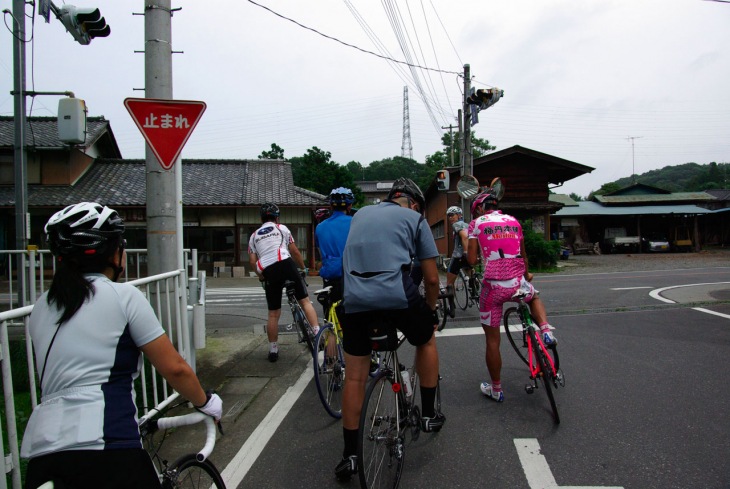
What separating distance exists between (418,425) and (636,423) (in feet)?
5.94

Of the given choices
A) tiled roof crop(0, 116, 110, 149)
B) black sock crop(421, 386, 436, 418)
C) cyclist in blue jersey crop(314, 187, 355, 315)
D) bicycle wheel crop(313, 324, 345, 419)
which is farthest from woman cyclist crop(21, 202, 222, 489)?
tiled roof crop(0, 116, 110, 149)

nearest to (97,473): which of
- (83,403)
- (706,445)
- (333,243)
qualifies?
(83,403)

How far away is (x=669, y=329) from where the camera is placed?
23.0ft

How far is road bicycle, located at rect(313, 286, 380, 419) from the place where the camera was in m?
4.16

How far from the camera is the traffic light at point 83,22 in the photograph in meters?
7.02

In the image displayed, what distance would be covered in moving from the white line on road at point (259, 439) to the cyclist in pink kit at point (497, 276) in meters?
1.84

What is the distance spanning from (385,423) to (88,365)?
1749mm

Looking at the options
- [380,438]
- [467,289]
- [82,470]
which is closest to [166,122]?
[380,438]

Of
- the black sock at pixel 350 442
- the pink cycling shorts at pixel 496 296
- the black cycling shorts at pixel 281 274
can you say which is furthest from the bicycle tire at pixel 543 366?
the black cycling shorts at pixel 281 274

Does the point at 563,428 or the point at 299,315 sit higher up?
the point at 299,315

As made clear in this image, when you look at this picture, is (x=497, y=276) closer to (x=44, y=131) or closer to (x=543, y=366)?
(x=543, y=366)

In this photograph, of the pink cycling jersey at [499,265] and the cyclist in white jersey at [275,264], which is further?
the cyclist in white jersey at [275,264]

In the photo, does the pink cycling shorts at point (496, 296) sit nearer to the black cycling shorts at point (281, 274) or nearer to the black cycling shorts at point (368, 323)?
the black cycling shorts at point (368, 323)

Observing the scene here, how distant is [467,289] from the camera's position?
30.8 feet
